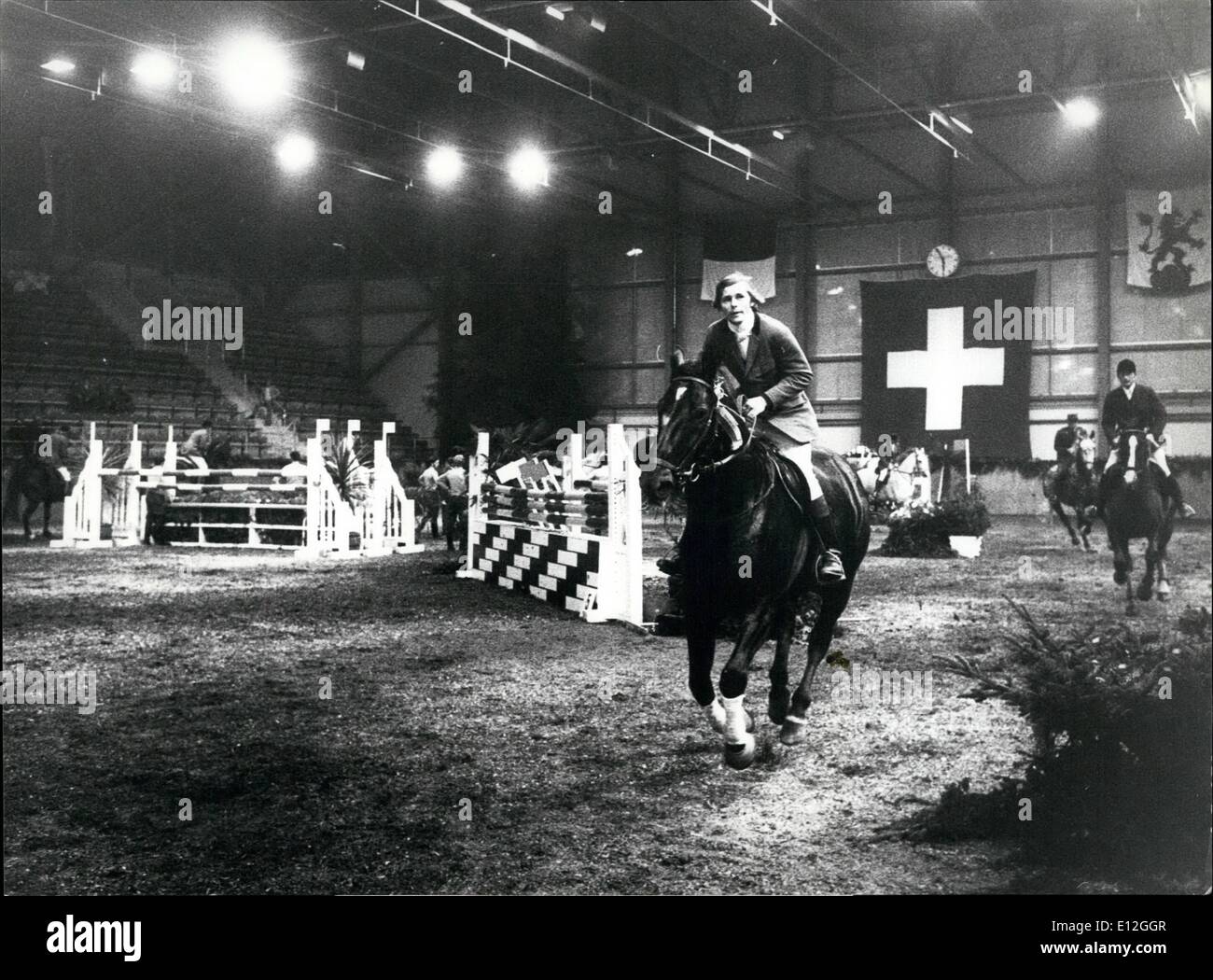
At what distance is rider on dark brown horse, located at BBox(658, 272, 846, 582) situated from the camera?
190 cm

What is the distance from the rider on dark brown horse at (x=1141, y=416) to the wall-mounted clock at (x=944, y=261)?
400mm

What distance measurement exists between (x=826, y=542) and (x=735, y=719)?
44 cm

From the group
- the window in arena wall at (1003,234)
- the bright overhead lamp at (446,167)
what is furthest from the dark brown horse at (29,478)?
the window in arena wall at (1003,234)

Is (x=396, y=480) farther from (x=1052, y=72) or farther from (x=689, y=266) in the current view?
(x=1052, y=72)

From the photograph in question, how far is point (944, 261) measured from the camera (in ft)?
6.25

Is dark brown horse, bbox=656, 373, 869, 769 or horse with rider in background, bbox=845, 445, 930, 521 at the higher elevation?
horse with rider in background, bbox=845, 445, 930, 521

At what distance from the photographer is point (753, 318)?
1.91 meters

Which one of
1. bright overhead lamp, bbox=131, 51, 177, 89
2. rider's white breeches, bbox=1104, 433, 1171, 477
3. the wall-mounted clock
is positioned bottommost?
rider's white breeches, bbox=1104, 433, 1171, 477

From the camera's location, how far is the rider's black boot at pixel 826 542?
193 cm

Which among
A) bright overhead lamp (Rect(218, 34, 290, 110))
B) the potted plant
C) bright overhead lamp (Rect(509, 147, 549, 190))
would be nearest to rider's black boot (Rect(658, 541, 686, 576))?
the potted plant

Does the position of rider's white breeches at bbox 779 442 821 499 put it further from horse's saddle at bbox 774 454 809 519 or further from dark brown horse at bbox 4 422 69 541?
dark brown horse at bbox 4 422 69 541

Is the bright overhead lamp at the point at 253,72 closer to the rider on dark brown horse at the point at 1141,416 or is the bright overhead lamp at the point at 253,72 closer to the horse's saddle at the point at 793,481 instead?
the horse's saddle at the point at 793,481

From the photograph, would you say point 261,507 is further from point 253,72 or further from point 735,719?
point 735,719
